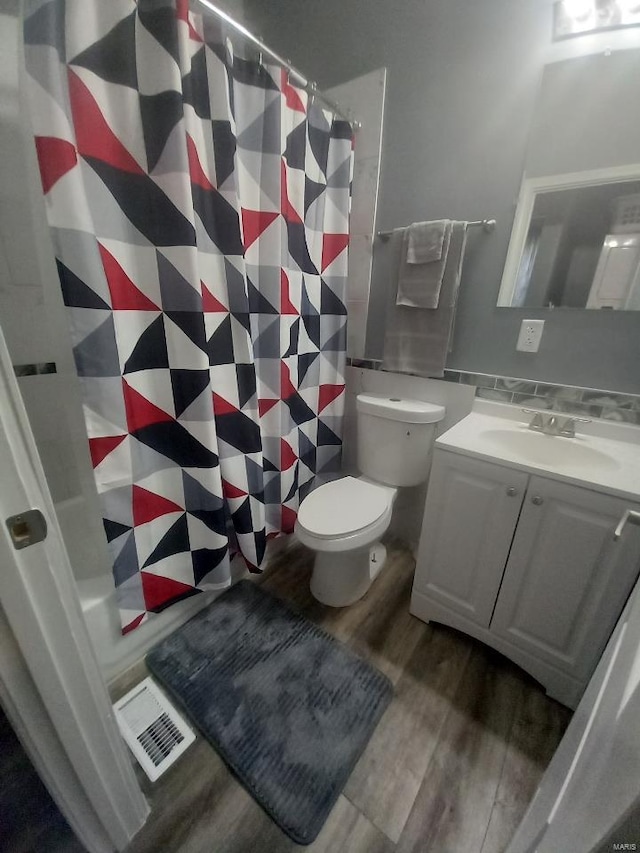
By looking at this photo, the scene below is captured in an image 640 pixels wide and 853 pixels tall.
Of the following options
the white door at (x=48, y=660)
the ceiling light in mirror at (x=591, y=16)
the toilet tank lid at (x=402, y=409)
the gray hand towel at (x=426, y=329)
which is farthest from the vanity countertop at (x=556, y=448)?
the ceiling light in mirror at (x=591, y=16)

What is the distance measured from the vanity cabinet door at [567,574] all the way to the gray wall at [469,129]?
0.53 metres

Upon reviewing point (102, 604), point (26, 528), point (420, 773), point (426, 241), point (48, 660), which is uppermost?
point (426, 241)

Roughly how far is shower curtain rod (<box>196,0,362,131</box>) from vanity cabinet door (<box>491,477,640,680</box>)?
1.51m

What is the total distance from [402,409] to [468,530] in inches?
21.0

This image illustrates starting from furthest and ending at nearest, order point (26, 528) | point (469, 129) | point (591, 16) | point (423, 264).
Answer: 1. point (423, 264)
2. point (469, 129)
3. point (591, 16)
4. point (26, 528)

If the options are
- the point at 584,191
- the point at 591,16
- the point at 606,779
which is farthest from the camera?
the point at 584,191

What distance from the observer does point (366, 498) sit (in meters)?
1.38

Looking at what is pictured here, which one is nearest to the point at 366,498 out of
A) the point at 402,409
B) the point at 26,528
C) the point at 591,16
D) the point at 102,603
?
the point at 402,409

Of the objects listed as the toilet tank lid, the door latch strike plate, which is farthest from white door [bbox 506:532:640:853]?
the toilet tank lid

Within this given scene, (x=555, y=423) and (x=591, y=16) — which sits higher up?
(x=591, y=16)

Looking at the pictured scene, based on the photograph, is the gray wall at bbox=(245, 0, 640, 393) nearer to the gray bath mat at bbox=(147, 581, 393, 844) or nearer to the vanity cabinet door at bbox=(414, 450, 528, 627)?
the vanity cabinet door at bbox=(414, 450, 528, 627)

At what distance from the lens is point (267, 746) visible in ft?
3.11

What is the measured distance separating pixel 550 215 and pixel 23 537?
5.45ft

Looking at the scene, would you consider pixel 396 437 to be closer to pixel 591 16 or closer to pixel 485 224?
pixel 485 224
